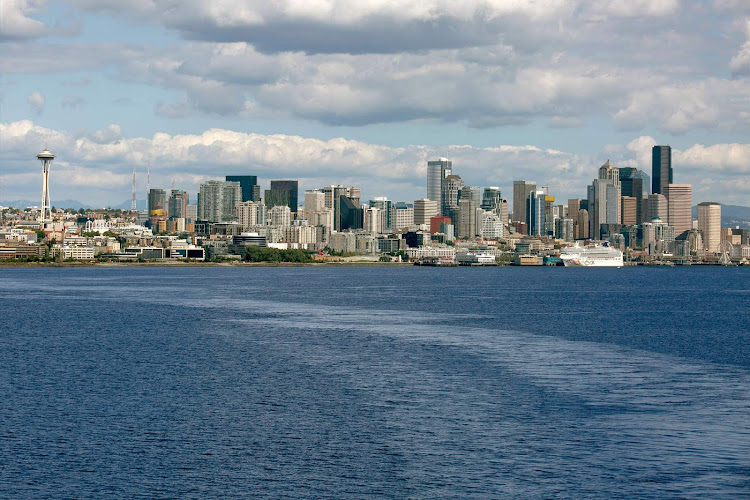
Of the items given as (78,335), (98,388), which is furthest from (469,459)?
(78,335)

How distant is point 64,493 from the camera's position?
3100 cm

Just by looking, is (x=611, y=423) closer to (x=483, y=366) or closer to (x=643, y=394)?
(x=643, y=394)

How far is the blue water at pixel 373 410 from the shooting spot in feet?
107

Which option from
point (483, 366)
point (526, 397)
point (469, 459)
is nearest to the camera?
point (469, 459)

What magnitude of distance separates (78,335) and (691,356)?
153 ft

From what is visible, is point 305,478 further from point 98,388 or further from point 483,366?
point 483,366

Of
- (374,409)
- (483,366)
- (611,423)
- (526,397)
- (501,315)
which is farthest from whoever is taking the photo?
(501,315)

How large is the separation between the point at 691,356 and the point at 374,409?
2933cm

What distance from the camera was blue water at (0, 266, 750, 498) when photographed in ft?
107

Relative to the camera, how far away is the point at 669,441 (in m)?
37.7

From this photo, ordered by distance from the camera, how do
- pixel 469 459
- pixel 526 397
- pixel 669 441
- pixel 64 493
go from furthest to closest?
pixel 526 397 → pixel 669 441 → pixel 469 459 → pixel 64 493

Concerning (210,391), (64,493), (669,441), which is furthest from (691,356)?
(64,493)

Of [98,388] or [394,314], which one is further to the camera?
[394,314]

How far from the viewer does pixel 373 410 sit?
4366 centimetres
